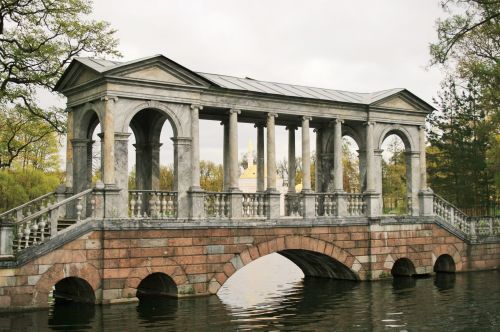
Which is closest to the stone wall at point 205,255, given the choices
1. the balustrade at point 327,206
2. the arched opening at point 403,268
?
the arched opening at point 403,268

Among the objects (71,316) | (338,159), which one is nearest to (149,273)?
(71,316)

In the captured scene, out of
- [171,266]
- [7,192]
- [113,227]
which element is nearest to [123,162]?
[113,227]

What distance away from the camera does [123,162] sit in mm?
17125

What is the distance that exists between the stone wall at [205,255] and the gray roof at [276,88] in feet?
14.0

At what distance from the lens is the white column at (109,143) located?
54.7 feet

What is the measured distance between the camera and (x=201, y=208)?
59.2ft

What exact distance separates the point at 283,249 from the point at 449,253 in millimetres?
7690

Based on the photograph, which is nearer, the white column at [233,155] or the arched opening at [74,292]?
the arched opening at [74,292]

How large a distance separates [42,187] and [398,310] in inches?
1216

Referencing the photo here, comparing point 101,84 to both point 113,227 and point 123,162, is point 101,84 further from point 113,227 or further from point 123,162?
point 113,227

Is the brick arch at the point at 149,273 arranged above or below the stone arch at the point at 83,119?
below

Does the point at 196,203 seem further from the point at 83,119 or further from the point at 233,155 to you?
the point at 83,119

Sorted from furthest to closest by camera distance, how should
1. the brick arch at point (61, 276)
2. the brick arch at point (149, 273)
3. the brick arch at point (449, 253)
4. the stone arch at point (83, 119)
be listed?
the brick arch at point (449, 253) → the stone arch at point (83, 119) → the brick arch at point (149, 273) → the brick arch at point (61, 276)

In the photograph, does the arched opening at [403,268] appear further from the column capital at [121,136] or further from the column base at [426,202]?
the column capital at [121,136]
